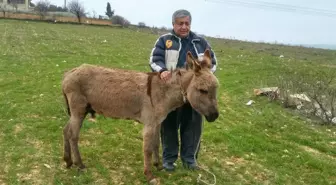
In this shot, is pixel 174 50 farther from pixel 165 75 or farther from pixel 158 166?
pixel 158 166

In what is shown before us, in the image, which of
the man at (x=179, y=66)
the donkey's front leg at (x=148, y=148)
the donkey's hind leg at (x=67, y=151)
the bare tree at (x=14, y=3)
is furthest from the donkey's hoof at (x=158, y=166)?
the bare tree at (x=14, y=3)

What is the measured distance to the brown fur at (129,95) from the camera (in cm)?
629

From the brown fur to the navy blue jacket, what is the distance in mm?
307

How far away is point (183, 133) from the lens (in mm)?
7047

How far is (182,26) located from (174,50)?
42cm

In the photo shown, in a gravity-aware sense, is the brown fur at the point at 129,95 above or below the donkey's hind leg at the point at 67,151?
above

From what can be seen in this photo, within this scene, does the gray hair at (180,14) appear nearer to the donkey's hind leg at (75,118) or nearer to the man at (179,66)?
Result: the man at (179,66)

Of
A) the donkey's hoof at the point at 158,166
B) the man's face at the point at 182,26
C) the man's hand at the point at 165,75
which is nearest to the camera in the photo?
the man's hand at the point at 165,75

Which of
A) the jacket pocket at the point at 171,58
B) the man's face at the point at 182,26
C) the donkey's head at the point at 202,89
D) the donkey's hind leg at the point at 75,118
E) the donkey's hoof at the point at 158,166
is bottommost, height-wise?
the donkey's hoof at the point at 158,166

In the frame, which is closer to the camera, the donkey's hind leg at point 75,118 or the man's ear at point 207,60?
the man's ear at point 207,60

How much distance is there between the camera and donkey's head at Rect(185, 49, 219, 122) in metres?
5.86

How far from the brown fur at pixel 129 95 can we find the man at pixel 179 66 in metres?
0.26

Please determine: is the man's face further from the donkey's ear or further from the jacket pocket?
the donkey's ear

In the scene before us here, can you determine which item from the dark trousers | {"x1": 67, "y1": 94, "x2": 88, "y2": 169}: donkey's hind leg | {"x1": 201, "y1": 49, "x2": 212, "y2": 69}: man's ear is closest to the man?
the dark trousers
